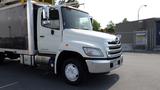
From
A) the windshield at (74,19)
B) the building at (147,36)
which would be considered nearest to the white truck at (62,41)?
the windshield at (74,19)

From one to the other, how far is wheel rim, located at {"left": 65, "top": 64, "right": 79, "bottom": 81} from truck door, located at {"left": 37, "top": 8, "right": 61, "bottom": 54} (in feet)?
2.73

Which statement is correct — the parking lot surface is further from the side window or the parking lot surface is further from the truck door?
the side window

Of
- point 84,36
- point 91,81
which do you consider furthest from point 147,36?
point 84,36

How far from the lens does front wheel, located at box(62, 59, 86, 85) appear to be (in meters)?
7.80

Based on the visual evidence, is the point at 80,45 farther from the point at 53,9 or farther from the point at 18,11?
the point at 18,11

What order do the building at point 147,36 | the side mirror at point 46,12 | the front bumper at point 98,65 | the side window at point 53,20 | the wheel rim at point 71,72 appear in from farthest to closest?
the building at point 147,36 < the side window at point 53,20 < the side mirror at point 46,12 < the wheel rim at point 71,72 < the front bumper at point 98,65

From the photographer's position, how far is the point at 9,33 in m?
10.7

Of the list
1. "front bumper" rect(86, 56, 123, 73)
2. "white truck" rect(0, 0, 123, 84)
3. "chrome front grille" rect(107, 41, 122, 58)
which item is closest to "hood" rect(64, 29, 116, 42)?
"white truck" rect(0, 0, 123, 84)

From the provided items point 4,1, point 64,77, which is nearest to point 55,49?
point 64,77

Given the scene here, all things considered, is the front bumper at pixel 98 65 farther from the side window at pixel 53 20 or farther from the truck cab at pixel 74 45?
the side window at pixel 53 20

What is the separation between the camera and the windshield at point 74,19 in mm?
8320

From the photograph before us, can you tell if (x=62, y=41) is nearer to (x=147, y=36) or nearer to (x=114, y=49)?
(x=114, y=49)

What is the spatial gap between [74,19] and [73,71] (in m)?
1.79

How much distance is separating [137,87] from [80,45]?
2152mm
